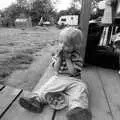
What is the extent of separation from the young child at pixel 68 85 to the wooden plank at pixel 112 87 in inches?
7.9

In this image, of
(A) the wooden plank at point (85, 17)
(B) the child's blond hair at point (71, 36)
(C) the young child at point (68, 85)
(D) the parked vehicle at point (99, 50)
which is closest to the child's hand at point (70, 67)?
(C) the young child at point (68, 85)

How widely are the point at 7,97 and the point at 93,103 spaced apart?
1.85ft

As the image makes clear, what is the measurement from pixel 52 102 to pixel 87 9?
1009 millimetres

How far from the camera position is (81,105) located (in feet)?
3.27

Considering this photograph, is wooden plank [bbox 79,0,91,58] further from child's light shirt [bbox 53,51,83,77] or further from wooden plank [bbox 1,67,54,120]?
wooden plank [bbox 1,67,54,120]

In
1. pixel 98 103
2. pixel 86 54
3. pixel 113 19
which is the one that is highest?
pixel 113 19

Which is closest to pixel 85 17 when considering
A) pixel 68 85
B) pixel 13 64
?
pixel 68 85

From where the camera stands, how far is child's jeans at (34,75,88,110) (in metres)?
1.07

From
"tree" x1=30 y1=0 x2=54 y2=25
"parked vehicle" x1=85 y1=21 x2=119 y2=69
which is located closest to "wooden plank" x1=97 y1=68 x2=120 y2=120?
"parked vehicle" x1=85 y1=21 x2=119 y2=69

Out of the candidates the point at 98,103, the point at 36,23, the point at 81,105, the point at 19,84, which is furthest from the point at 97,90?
the point at 36,23

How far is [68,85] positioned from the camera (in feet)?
3.81

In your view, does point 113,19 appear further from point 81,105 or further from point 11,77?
point 81,105

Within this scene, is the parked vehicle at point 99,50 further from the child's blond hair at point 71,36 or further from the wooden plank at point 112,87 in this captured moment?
the child's blond hair at point 71,36

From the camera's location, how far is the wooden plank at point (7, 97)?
1.05 meters
